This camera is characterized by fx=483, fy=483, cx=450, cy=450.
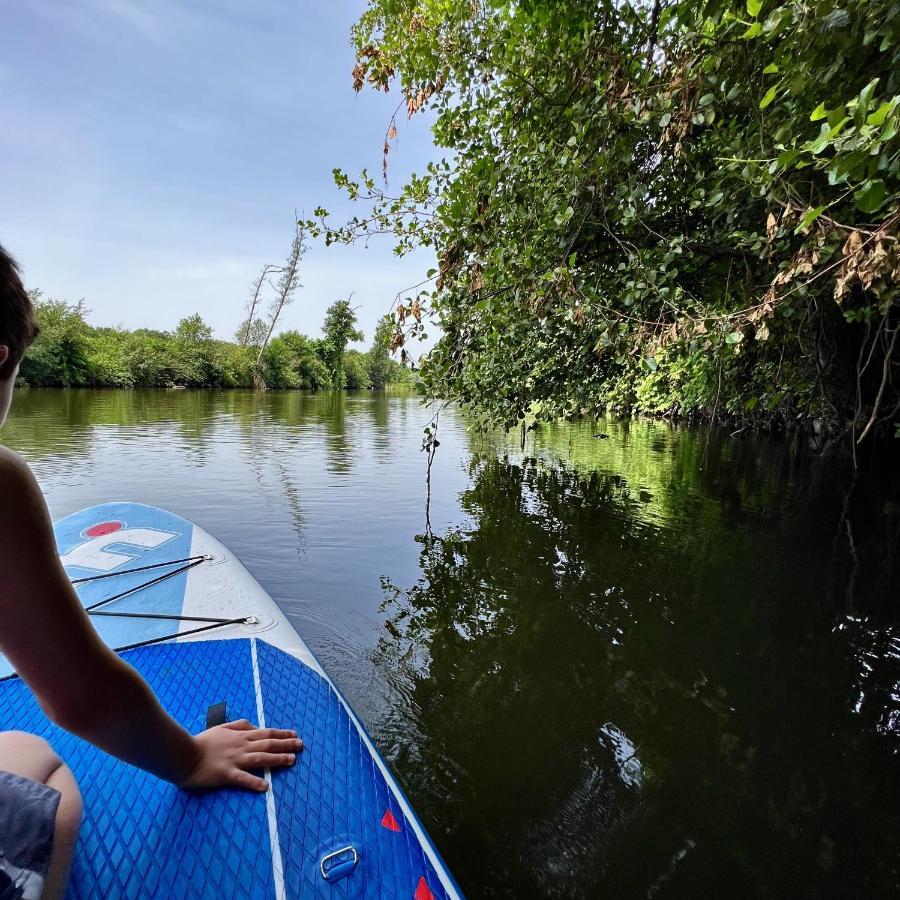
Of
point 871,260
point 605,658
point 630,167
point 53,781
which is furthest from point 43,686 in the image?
point 630,167

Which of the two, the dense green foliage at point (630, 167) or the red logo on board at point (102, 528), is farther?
the red logo on board at point (102, 528)

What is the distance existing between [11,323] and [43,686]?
2.15 feet

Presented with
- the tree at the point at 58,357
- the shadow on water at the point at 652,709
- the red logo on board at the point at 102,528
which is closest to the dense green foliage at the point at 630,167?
the shadow on water at the point at 652,709

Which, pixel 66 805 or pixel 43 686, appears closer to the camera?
pixel 43 686

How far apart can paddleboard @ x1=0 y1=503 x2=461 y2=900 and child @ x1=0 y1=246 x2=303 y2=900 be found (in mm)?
67

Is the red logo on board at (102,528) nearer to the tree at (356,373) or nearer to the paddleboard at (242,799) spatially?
the paddleboard at (242,799)

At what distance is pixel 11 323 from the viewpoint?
2.80 feet

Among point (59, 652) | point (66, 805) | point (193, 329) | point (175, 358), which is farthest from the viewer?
point (193, 329)

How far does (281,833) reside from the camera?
1364mm

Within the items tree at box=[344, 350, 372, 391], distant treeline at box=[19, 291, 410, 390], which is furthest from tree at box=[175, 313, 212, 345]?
tree at box=[344, 350, 372, 391]

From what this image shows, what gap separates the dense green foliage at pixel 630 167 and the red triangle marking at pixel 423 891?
9.98 feet

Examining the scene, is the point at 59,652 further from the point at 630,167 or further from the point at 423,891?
the point at 630,167

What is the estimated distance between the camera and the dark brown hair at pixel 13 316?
0.81 meters

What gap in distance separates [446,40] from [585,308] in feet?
8.89
